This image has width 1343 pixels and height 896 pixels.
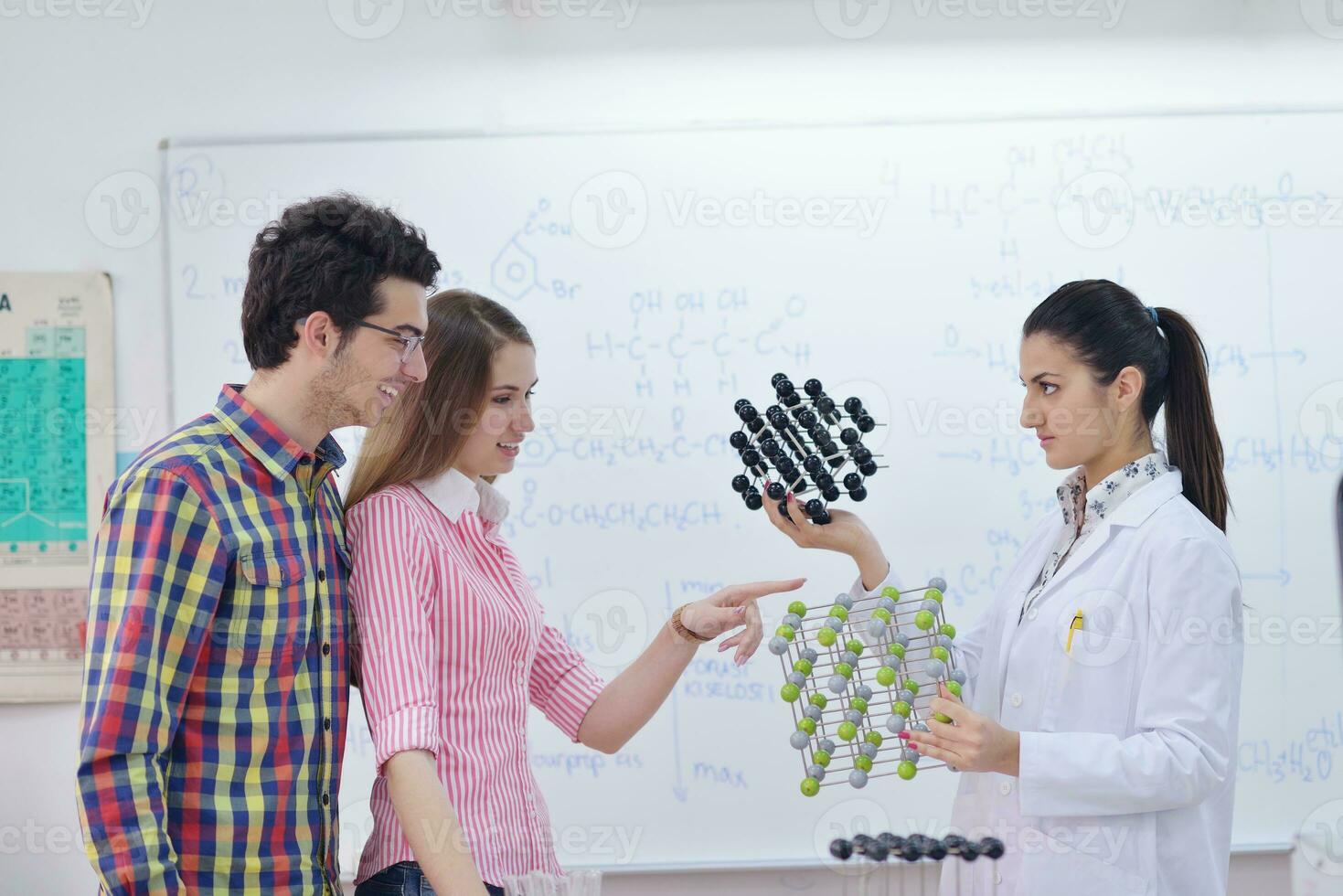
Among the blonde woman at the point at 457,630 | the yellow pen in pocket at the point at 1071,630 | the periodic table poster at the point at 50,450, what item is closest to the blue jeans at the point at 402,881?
the blonde woman at the point at 457,630

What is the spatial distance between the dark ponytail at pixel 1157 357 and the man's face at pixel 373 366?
3.02 ft

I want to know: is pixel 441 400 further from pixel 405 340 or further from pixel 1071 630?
pixel 1071 630

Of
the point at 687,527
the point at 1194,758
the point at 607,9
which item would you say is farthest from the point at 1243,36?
the point at 1194,758

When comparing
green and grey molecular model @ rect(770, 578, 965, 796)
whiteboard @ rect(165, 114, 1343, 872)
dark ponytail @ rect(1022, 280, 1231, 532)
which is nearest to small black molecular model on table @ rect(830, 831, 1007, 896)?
green and grey molecular model @ rect(770, 578, 965, 796)

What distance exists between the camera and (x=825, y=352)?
2453mm

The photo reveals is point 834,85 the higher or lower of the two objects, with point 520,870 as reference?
higher

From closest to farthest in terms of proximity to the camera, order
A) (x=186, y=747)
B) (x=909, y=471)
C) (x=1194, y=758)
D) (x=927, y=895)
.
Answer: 1. (x=186, y=747)
2. (x=1194, y=758)
3. (x=927, y=895)
4. (x=909, y=471)

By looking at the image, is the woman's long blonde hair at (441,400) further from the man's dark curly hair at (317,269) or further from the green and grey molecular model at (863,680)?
the green and grey molecular model at (863,680)

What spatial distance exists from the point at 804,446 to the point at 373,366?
0.58m

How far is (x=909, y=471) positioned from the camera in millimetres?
2451

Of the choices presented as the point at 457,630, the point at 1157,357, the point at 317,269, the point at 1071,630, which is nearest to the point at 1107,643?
the point at 1071,630

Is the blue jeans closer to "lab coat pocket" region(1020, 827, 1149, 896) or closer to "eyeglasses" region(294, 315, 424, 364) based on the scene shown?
"eyeglasses" region(294, 315, 424, 364)

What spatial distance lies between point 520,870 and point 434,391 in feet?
2.08

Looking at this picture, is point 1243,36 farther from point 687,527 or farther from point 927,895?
point 927,895
